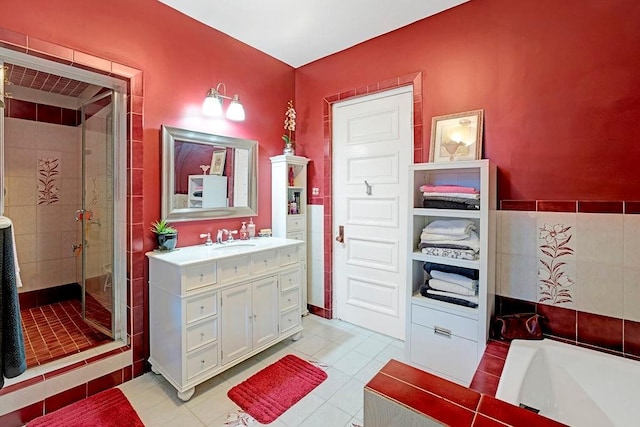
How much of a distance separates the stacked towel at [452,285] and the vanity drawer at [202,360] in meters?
1.51

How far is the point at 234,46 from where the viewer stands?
109 inches

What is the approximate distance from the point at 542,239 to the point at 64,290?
4.57 metres

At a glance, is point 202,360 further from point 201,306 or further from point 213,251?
point 213,251

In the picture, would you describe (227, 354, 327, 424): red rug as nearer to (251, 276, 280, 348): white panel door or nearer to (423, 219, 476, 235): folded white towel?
(251, 276, 280, 348): white panel door

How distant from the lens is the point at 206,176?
259 cm

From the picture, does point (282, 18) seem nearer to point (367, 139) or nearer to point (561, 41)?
point (367, 139)

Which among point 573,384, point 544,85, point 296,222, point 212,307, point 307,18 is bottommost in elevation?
point 573,384

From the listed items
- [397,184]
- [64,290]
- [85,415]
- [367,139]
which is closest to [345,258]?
[397,184]

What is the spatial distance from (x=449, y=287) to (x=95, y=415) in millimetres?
2306

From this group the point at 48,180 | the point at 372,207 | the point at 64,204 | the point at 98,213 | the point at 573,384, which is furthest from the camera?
the point at 64,204

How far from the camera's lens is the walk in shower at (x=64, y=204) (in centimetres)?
225

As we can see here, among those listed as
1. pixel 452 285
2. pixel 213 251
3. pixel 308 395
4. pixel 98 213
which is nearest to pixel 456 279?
pixel 452 285

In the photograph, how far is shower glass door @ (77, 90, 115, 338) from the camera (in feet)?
7.60

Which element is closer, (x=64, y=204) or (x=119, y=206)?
(x=119, y=206)
